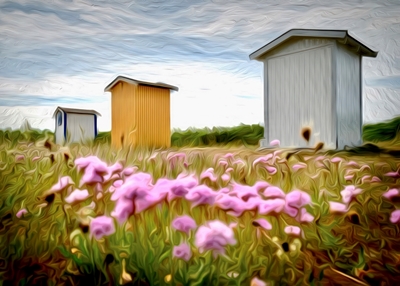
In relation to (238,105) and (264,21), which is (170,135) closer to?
(238,105)

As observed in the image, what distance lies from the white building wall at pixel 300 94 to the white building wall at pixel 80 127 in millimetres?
622

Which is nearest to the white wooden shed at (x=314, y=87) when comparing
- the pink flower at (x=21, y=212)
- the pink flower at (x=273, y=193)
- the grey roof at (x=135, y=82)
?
the grey roof at (x=135, y=82)

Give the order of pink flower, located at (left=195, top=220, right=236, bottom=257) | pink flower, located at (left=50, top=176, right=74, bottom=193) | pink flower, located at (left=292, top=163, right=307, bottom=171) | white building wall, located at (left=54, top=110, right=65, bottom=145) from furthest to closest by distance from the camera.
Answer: white building wall, located at (left=54, top=110, right=65, bottom=145) → pink flower, located at (left=292, top=163, right=307, bottom=171) → pink flower, located at (left=50, top=176, right=74, bottom=193) → pink flower, located at (left=195, top=220, right=236, bottom=257)

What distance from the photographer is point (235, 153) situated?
0.98m

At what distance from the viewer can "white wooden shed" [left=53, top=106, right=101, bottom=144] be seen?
3.46 feet

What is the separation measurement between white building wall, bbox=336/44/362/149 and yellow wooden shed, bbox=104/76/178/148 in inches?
23.1

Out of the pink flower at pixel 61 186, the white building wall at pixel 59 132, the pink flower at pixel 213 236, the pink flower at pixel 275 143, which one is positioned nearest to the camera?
the pink flower at pixel 213 236

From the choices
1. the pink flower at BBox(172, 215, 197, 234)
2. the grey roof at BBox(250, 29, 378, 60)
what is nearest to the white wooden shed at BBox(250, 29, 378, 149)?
the grey roof at BBox(250, 29, 378, 60)

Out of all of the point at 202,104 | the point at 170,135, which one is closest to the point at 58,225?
the point at 170,135

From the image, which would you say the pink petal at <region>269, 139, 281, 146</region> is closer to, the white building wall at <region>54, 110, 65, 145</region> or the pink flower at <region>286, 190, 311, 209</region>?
the pink flower at <region>286, 190, 311, 209</region>

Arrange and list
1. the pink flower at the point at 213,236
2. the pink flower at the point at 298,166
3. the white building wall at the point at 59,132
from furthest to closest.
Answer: the white building wall at the point at 59,132
the pink flower at the point at 298,166
the pink flower at the point at 213,236

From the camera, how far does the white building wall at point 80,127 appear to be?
3.44ft

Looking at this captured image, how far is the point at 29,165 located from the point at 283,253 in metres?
0.82

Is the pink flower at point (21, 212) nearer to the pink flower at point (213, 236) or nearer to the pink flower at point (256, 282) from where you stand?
the pink flower at point (213, 236)
